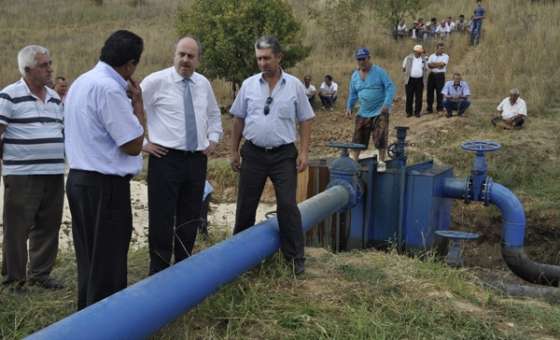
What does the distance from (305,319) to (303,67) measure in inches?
611

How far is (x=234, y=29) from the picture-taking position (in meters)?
14.2

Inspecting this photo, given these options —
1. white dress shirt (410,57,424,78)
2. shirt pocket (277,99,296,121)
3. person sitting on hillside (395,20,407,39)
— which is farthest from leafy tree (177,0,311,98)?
shirt pocket (277,99,296,121)

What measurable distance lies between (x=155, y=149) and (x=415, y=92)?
10.1 m

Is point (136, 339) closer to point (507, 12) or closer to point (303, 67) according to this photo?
point (303, 67)

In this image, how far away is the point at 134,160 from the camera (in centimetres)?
337

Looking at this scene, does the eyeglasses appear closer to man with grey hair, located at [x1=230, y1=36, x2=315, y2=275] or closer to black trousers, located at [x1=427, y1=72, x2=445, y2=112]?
man with grey hair, located at [x1=230, y1=36, x2=315, y2=275]

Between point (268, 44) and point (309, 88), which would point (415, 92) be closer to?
point (309, 88)

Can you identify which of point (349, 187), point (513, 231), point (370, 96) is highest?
point (370, 96)

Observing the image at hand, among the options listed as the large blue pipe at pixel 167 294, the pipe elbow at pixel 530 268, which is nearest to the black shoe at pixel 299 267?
the large blue pipe at pixel 167 294

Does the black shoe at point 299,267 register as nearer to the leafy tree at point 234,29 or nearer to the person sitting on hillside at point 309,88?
the leafy tree at point 234,29

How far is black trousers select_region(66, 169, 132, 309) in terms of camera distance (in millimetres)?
3238

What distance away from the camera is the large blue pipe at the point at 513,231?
7.13 meters

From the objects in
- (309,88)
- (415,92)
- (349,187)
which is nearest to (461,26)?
(309,88)

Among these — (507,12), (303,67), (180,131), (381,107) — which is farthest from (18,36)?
(180,131)
